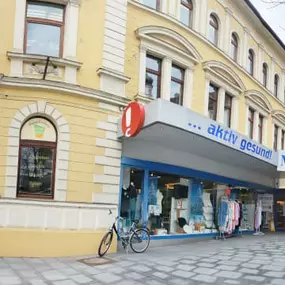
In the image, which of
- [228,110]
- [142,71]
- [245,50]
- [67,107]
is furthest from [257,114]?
[67,107]

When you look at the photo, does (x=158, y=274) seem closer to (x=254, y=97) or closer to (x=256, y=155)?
(x=256, y=155)

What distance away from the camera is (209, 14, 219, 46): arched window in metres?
16.5

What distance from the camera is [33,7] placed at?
10969 mm

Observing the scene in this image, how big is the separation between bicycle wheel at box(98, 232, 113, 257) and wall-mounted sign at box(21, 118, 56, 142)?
2869mm

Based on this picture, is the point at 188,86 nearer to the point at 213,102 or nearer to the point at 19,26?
the point at 213,102

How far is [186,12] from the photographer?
15.1 metres

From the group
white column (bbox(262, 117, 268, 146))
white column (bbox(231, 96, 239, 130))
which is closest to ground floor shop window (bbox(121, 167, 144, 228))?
white column (bbox(231, 96, 239, 130))

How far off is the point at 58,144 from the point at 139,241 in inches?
139

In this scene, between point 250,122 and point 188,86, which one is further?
point 250,122

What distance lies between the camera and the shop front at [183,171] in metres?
11.0

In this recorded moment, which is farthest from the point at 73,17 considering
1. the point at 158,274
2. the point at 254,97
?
the point at 254,97

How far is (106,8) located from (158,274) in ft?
24.4

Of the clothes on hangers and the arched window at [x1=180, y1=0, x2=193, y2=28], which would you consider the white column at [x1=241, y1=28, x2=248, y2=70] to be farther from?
the clothes on hangers

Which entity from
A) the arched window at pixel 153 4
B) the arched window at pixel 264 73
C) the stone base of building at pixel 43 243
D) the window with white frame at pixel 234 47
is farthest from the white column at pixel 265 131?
the stone base of building at pixel 43 243
